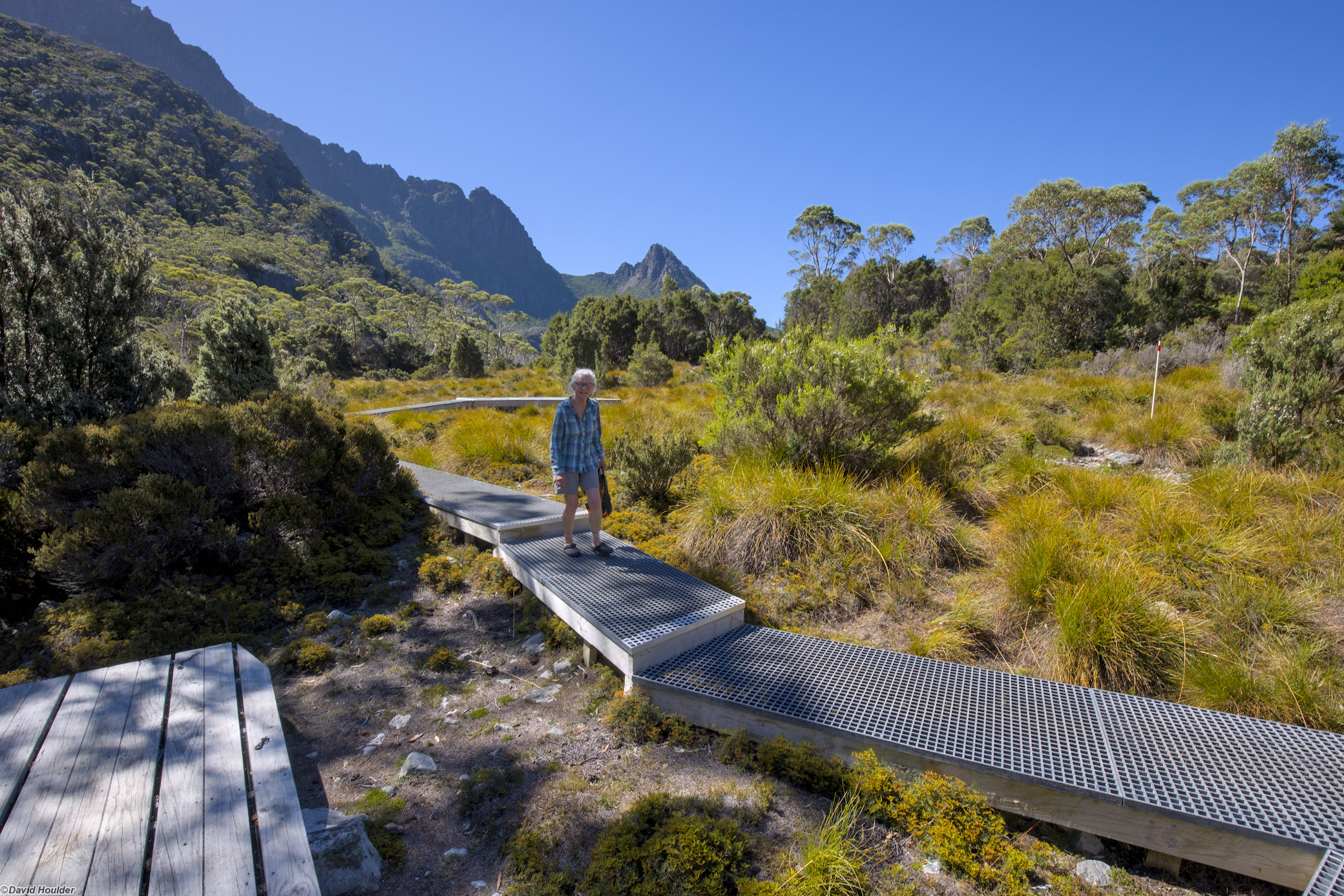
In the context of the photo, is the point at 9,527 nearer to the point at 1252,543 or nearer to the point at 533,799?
the point at 533,799

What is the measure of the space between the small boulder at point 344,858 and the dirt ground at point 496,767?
0.09m

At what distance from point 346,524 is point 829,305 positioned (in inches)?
1280

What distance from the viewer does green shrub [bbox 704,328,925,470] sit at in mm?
5320

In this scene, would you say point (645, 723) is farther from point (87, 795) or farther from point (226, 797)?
point (87, 795)

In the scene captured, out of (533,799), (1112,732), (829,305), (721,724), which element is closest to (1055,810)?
(1112,732)

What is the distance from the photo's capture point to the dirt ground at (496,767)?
187cm

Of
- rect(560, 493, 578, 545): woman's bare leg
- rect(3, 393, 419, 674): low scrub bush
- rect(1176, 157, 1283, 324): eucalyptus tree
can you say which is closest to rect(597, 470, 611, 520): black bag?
rect(560, 493, 578, 545): woman's bare leg

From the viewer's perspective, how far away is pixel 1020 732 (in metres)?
2.24

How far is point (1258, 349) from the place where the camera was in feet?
18.1

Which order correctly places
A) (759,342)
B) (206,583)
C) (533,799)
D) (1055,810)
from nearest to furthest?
(1055,810), (533,799), (206,583), (759,342)

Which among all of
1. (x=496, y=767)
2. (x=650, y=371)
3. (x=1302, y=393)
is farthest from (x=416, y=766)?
(x=650, y=371)

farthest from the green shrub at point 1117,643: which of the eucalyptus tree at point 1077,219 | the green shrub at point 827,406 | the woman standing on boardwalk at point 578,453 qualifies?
the eucalyptus tree at point 1077,219

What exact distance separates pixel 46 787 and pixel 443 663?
5.92ft

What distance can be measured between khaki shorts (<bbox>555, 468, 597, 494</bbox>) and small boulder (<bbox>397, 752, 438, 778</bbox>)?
194 centimetres
